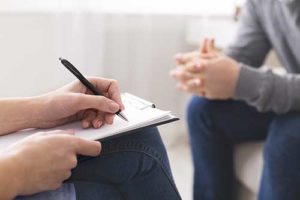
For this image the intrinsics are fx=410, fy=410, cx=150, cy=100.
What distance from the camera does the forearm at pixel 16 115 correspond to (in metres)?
0.71

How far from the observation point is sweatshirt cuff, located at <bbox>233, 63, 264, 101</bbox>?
40.7 inches

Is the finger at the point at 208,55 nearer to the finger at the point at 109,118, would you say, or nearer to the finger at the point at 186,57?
the finger at the point at 186,57

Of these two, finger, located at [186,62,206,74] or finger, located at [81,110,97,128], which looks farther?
finger, located at [186,62,206,74]

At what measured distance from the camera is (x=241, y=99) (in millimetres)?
1093

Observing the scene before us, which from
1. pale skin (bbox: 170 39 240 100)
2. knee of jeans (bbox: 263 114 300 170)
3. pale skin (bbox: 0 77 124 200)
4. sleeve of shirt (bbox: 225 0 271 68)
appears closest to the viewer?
pale skin (bbox: 0 77 124 200)

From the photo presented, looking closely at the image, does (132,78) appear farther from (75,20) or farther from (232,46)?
(232,46)

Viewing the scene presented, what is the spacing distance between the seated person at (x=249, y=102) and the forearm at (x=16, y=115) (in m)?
0.50

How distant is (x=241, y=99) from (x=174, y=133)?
892 millimetres

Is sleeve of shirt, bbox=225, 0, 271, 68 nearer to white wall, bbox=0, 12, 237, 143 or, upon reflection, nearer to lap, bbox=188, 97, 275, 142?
lap, bbox=188, 97, 275, 142

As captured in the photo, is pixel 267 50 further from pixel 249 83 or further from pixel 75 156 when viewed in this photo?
pixel 75 156

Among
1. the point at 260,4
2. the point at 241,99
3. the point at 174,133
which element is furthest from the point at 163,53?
the point at 241,99

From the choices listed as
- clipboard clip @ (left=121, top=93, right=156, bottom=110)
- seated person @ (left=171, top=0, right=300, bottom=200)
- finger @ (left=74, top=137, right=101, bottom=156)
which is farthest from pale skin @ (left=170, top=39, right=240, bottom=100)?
finger @ (left=74, top=137, right=101, bottom=156)

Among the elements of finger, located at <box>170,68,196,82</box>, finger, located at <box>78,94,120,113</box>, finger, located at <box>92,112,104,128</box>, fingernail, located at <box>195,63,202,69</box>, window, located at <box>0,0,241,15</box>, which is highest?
window, located at <box>0,0,241,15</box>

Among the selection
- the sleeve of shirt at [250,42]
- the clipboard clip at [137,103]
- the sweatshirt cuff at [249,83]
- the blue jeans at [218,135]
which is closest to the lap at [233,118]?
the blue jeans at [218,135]
